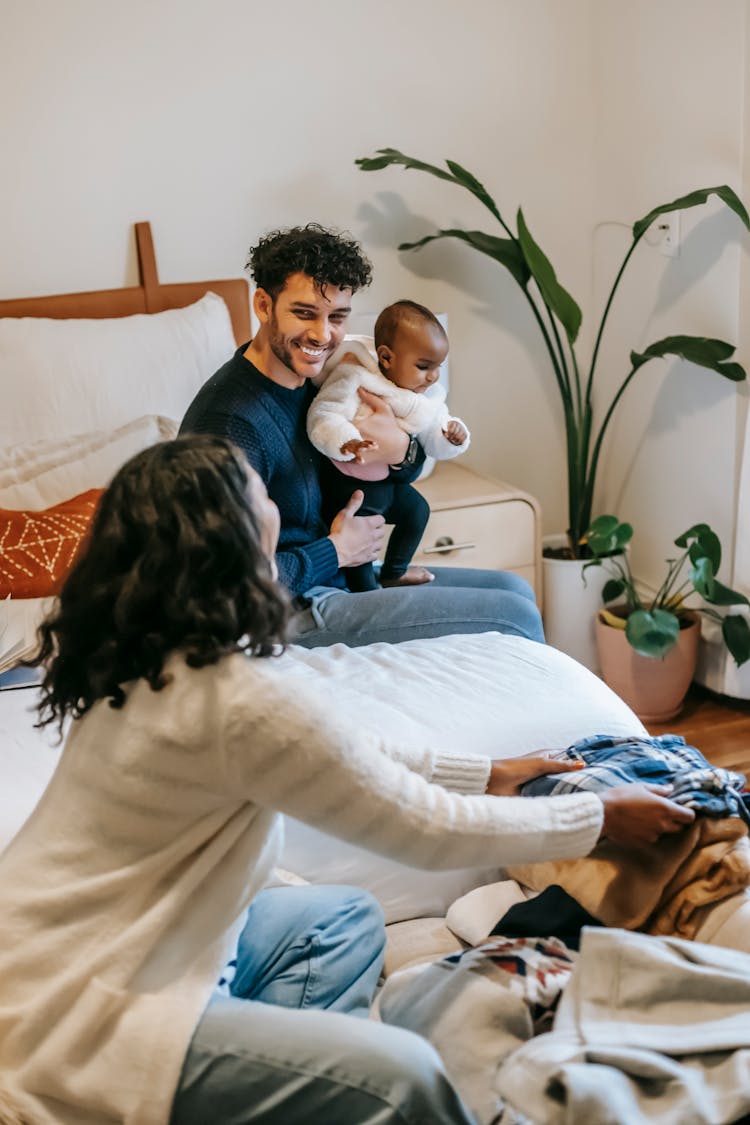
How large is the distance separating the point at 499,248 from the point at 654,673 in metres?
1.02

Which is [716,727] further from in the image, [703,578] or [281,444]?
[281,444]

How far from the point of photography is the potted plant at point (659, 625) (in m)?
2.60

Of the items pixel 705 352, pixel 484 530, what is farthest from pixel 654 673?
pixel 705 352

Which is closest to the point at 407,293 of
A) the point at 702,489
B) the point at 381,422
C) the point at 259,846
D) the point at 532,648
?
the point at 702,489

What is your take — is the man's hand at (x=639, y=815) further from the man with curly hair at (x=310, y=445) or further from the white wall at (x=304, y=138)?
the white wall at (x=304, y=138)

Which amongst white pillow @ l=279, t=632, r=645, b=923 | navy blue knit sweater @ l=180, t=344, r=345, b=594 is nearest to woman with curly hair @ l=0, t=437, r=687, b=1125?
white pillow @ l=279, t=632, r=645, b=923

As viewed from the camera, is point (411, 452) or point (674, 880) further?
point (411, 452)

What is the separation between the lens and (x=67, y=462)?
2320 millimetres

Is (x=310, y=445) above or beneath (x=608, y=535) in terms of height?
above

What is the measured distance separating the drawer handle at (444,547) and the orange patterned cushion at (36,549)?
2.93ft

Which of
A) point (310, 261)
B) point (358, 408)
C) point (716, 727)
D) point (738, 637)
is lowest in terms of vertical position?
point (716, 727)

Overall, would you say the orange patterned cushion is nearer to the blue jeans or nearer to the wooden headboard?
the blue jeans

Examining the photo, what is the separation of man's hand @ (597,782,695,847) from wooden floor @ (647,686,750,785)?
1.24m

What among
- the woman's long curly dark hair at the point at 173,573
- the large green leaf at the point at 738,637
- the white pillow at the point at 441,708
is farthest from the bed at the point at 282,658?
the large green leaf at the point at 738,637
